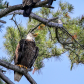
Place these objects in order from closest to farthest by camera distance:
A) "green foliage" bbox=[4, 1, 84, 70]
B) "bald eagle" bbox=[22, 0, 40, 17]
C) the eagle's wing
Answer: "bald eagle" bbox=[22, 0, 40, 17]
the eagle's wing
"green foliage" bbox=[4, 1, 84, 70]

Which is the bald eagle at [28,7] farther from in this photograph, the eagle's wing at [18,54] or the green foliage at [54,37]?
the green foliage at [54,37]

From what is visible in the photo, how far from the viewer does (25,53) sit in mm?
2713

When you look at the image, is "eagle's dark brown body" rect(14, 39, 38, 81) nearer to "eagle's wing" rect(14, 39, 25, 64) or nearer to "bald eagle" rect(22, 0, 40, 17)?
"eagle's wing" rect(14, 39, 25, 64)

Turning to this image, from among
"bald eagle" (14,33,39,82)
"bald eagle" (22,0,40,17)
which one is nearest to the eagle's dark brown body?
"bald eagle" (14,33,39,82)

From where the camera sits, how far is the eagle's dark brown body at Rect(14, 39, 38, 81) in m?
2.64

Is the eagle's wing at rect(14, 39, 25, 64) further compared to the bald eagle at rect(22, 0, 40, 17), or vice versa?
the eagle's wing at rect(14, 39, 25, 64)

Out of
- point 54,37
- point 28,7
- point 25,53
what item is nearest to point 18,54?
point 25,53

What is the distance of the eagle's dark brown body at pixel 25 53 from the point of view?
2.64 metres

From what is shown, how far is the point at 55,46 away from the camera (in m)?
3.71

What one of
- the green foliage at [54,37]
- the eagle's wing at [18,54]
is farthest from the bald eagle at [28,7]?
the green foliage at [54,37]

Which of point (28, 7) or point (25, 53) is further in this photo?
point (25, 53)

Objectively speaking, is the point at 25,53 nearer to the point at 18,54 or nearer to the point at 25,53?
the point at 25,53

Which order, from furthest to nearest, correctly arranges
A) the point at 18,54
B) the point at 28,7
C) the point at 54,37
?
1. the point at 54,37
2. the point at 18,54
3. the point at 28,7

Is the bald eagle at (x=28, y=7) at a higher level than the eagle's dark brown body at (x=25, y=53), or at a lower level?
higher
